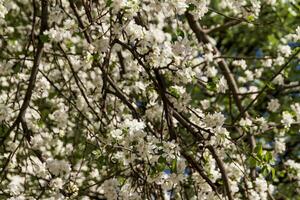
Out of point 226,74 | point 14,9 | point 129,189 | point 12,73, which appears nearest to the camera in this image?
point 129,189

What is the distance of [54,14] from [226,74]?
9.05 feet

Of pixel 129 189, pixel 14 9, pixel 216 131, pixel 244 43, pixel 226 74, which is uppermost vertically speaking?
pixel 244 43

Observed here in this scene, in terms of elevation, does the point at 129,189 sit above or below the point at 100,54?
below

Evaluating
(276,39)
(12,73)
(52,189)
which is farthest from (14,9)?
(52,189)

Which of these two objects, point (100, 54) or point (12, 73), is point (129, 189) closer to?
point (100, 54)

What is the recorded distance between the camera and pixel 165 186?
4.44m

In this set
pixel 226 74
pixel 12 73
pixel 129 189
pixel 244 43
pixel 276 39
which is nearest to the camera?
pixel 129 189

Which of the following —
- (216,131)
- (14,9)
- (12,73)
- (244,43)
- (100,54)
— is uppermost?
(244,43)

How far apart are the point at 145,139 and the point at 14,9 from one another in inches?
219

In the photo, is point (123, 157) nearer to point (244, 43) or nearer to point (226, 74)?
point (226, 74)

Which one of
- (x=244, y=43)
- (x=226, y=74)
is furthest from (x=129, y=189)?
(x=244, y=43)

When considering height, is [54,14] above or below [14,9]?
below

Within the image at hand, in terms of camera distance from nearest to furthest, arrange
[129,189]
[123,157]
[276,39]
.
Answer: [123,157] < [129,189] < [276,39]

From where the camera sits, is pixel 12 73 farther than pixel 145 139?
Yes
